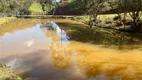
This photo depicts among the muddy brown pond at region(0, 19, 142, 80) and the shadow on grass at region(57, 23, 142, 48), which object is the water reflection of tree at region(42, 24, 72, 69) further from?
the shadow on grass at region(57, 23, 142, 48)

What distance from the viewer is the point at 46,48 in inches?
1246

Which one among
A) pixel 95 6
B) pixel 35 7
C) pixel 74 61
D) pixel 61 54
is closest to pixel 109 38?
pixel 61 54

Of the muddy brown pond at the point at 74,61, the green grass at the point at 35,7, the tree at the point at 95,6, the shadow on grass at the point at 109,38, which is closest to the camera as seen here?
the muddy brown pond at the point at 74,61

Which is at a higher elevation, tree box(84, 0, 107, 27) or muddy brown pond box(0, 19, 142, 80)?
tree box(84, 0, 107, 27)

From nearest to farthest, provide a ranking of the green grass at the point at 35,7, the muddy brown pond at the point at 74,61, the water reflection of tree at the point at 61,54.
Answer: the muddy brown pond at the point at 74,61
the water reflection of tree at the point at 61,54
the green grass at the point at 35,7

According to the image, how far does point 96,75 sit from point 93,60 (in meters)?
5.01

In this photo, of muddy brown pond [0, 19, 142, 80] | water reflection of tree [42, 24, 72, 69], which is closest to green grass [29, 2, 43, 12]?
water reflection of tree [42, 24, 72, 69]

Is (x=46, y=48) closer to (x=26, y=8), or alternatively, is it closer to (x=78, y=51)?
(x=78, y=51)

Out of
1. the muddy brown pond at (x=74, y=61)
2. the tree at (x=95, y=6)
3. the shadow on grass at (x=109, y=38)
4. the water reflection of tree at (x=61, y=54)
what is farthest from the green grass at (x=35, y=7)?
the muddy brown pond at (x=74, y=61)

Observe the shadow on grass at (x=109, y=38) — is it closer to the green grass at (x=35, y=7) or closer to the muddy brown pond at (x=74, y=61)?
the muddy brown pond at (x=74, y=61)

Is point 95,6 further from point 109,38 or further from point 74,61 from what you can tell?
point 74,61

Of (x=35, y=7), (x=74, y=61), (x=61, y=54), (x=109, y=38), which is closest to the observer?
(x=74, y=61)

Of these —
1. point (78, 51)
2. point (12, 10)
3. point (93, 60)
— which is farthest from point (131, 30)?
point (12, 10)

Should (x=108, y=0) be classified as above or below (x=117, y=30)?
above
